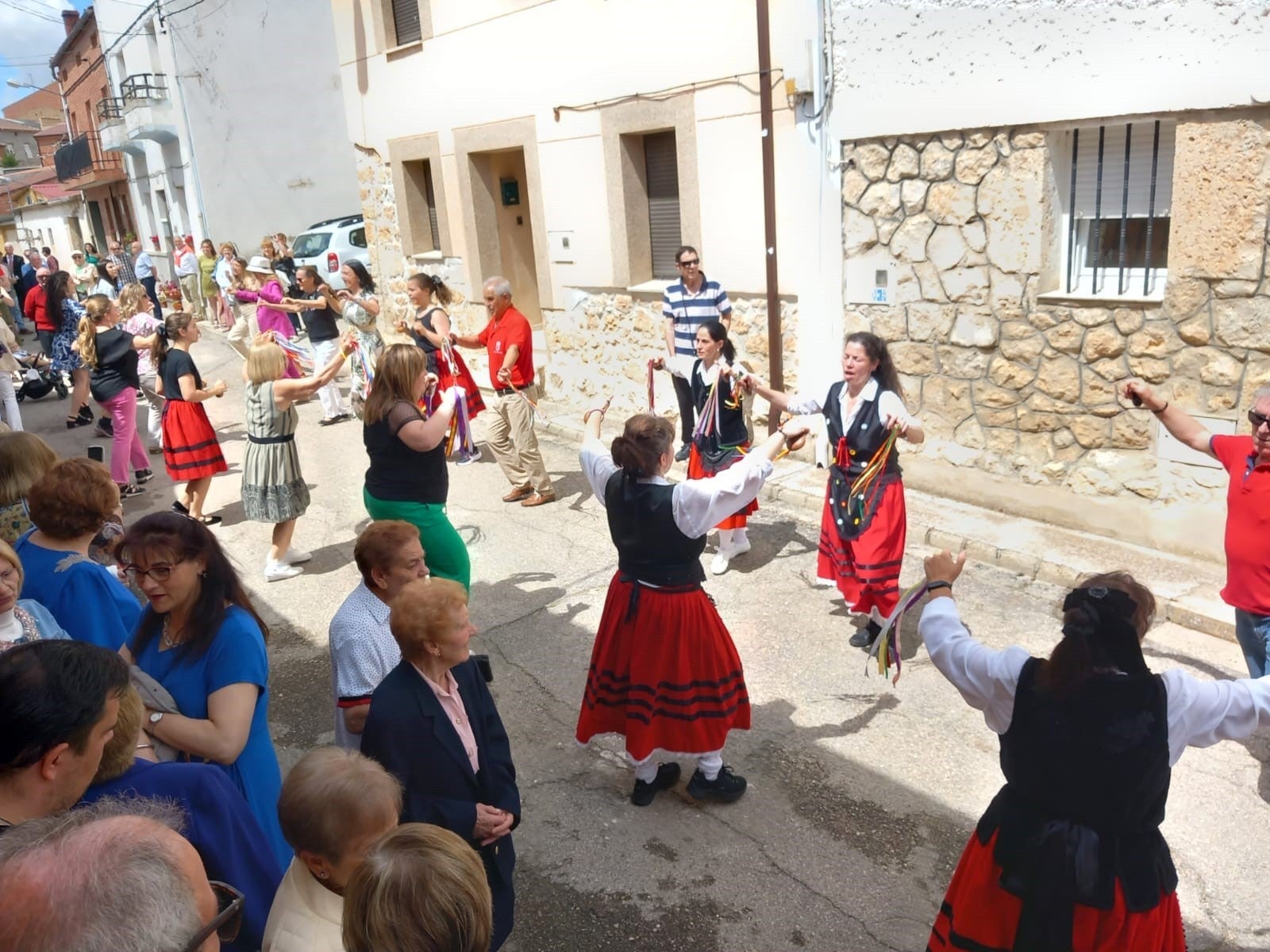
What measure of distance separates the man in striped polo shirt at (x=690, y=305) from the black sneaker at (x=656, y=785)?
3.64 meters

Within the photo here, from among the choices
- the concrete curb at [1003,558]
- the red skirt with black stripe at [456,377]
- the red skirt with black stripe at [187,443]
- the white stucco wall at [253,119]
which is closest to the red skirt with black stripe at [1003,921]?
the concrete curb at [1003,558]

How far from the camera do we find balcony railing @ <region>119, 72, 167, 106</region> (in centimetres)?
2047

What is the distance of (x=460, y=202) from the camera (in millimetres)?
10953

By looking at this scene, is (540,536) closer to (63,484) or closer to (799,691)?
(799,691)

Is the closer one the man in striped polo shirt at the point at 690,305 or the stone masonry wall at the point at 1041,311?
the stone masonry wall at the point at 1041,311

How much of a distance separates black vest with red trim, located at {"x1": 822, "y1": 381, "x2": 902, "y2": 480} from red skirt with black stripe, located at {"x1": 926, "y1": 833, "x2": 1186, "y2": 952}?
8.62 feet

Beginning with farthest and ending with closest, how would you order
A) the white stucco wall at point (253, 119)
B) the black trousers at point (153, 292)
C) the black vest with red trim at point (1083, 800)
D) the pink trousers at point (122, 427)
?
the white stucco wall at point (253, 119) → the black trousers at point (153, 292) → the pink trousers at point (122, 427) → the black vest with red trim at point (1083, 800)

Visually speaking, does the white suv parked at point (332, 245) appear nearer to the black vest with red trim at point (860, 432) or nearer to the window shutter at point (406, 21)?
the window shutter at point (406, 21)

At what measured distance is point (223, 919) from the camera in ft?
4.91

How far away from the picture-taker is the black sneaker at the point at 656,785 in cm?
396

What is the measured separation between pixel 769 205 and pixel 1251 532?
460 cm

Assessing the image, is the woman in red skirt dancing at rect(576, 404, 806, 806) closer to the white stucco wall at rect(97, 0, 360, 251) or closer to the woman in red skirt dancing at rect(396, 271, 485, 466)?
the woman in red skirt dancing at rect(396, 271, 485, 466)

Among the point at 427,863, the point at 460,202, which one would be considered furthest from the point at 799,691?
the point at 460,202

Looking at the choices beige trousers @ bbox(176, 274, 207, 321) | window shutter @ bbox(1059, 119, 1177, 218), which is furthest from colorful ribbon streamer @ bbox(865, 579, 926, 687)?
beige trousers @ bbox(176, 274, 207, 321)
